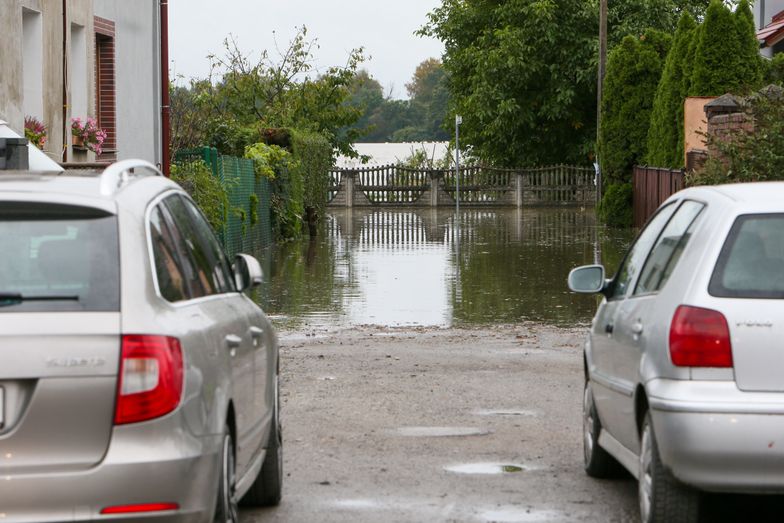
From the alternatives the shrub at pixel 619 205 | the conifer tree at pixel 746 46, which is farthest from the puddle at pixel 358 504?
the shrub at pixel 619 205

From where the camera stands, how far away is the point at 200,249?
247 inches

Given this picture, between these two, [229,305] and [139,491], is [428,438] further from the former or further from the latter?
[139,491]

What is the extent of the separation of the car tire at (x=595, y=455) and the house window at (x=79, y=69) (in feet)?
52.8

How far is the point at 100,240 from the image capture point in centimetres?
511

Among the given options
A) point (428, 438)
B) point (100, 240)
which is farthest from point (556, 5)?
point (100, 240)

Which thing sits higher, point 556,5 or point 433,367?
point 556,5

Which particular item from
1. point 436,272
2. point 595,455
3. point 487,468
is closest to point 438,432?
point 487,468

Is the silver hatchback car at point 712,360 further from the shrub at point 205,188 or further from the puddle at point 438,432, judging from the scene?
the shrub at point 205,188

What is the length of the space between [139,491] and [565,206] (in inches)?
1919

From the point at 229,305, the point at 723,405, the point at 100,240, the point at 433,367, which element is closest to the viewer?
the point at 100,240

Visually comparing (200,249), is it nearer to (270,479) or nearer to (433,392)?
(270,479)

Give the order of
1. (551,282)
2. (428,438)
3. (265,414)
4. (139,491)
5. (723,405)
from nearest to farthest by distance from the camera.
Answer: (139,491)
(723,405)
(265,414)
(428,438)
(551,282)

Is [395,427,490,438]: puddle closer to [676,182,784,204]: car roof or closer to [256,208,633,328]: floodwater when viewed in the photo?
[676,182,784,204]: car roof

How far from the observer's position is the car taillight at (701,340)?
577 centimetres
